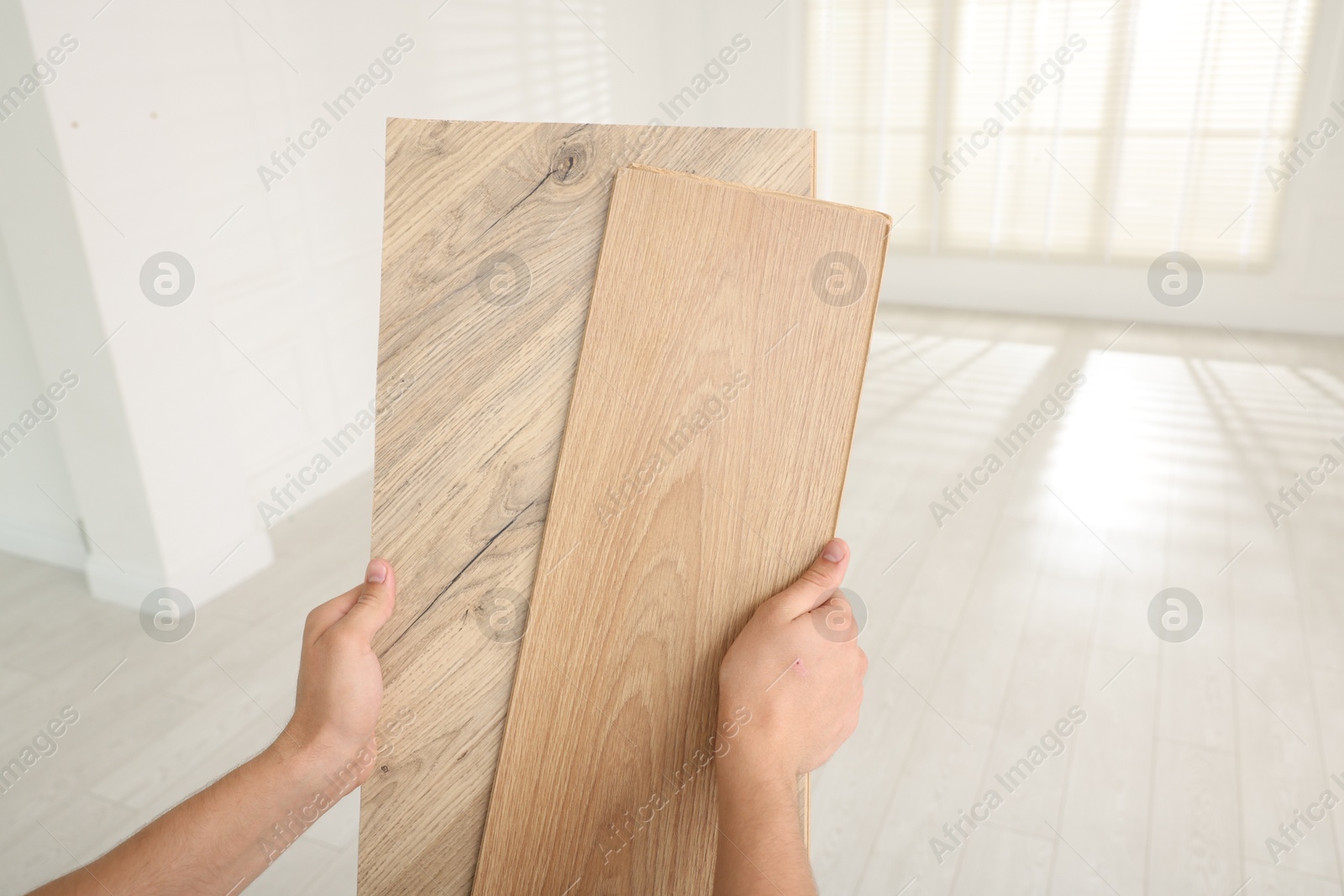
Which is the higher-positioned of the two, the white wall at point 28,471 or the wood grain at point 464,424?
the wood grain at point 464,424

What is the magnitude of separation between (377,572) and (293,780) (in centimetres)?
21

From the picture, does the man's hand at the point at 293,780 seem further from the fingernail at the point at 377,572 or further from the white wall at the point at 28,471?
the white wall at the point at 28,471

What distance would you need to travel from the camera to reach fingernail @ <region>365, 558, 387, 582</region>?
883mm

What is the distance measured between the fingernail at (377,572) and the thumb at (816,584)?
0.39m

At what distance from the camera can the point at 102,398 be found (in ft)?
7.23

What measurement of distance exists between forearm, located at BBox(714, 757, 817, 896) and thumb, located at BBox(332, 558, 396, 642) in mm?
367

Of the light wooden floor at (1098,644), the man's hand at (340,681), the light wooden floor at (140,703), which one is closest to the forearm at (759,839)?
the man's hand at (340,681)

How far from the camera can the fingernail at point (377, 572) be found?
0.88 metres

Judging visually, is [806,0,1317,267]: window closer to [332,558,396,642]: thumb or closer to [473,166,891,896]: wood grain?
[473,166,891,896]: wood grain

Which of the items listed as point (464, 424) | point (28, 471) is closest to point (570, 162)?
point (464, 424)

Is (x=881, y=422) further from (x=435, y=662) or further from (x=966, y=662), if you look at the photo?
(x=435, y=662)

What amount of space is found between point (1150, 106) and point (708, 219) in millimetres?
4561

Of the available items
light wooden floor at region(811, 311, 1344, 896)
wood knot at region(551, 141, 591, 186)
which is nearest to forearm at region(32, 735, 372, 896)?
wood knot at region(551, 141, 591, 186)

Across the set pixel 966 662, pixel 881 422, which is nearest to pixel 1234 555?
pixel 966 662
